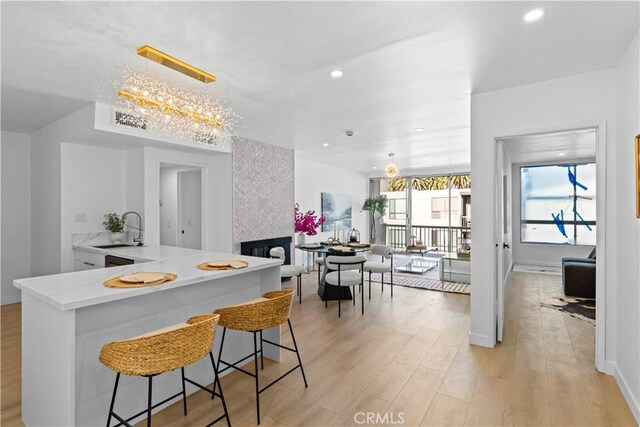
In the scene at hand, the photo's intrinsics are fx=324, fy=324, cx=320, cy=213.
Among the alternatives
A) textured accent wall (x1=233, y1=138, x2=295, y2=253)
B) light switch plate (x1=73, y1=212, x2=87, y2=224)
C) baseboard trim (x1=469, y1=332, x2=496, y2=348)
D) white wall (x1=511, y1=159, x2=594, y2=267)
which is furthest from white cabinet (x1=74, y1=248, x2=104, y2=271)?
white wall (x1=511, y1=159, x2=594, y2=267)

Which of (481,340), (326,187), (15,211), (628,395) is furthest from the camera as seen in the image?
(326,187)

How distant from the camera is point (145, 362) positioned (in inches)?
63.5

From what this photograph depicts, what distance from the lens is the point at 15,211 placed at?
4766mm

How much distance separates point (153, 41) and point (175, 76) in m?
0.63

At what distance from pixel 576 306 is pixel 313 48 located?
501 cm


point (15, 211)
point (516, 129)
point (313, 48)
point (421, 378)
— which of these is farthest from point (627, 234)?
point (15, 211)

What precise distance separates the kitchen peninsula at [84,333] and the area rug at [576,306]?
447cm

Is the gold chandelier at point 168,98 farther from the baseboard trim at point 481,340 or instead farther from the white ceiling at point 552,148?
the white ceiling at point 552,148

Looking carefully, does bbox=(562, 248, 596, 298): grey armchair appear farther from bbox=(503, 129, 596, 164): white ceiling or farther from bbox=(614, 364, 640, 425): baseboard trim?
bbox=(614, 364, 640, 425): baseboard trim

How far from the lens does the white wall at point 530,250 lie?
24.5 ft

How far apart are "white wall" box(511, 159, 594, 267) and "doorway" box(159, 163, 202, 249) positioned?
7.14 metres

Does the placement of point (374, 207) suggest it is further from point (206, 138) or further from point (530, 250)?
point (206, 138)

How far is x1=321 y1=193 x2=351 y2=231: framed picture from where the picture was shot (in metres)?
8.45

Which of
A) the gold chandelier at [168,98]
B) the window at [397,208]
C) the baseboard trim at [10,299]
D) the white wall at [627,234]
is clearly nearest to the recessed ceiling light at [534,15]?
the white wall at [627,234]
